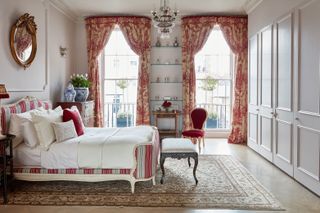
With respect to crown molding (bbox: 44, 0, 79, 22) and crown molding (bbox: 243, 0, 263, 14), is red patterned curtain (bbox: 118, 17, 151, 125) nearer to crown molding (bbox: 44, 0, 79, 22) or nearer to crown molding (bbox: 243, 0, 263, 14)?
→ crown molding (bbox: 44, 0, 79, 22)

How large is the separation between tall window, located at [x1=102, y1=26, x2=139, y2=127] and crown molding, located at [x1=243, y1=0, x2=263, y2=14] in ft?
9.28

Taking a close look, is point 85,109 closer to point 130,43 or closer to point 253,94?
point 130,43

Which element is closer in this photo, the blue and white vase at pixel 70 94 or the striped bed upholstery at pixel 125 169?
the striped bed upholstery at pixel 125 169

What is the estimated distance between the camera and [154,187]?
4031mm

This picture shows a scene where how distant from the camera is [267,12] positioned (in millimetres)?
5594

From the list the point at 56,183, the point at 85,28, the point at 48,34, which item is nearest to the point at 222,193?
the point at 56,183

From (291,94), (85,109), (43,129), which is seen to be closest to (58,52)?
(85,109)

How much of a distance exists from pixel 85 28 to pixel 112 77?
1.37 m

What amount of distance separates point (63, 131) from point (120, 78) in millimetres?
3849

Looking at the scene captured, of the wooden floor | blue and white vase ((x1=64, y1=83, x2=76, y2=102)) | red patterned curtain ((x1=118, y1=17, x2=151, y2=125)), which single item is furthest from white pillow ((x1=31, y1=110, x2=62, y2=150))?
red patterned curtain ((x1=118, y1=17, x2=151, y2=125))

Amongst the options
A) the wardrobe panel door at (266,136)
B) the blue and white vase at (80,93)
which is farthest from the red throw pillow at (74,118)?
the wardrobe panel door at (266,136)

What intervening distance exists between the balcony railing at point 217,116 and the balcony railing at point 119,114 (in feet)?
6.15

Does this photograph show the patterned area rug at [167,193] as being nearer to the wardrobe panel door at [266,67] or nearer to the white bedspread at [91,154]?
the white bedspread at [91,154]

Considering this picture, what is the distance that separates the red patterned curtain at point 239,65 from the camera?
24.1 ft
